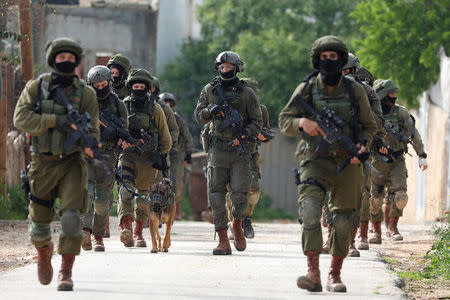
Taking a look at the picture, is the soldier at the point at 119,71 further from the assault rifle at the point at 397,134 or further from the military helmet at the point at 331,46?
the military helmet at the point at 331,46

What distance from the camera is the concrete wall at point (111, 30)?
1227 inches

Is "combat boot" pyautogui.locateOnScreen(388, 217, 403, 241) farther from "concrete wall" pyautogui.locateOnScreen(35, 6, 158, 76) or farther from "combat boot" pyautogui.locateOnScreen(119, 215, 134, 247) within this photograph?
"concrete wall" pyautogui.locateOnScreen(35, 6, 158, 76)

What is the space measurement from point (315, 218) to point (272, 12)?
90.5ft

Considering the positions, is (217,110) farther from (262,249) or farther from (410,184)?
(410,184)

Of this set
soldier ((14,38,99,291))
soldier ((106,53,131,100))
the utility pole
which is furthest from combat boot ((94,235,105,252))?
the utility pole

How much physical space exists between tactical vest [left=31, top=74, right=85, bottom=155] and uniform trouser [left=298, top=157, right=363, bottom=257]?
69.8 inches

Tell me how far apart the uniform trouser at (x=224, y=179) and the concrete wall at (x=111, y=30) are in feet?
64.6

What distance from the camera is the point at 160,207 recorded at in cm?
1184

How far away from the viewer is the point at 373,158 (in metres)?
14.2

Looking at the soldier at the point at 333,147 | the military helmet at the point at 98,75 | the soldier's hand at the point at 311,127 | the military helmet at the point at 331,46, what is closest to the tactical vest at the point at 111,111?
the military helmet at the point at 98,75

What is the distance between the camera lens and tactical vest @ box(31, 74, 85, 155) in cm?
838

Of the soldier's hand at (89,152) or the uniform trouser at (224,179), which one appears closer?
the soldier's hand at (89,152)

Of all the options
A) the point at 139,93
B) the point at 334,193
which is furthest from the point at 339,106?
the point at 139,93

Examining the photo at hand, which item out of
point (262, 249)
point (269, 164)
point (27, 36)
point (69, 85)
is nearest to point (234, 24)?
point (269, 164)
